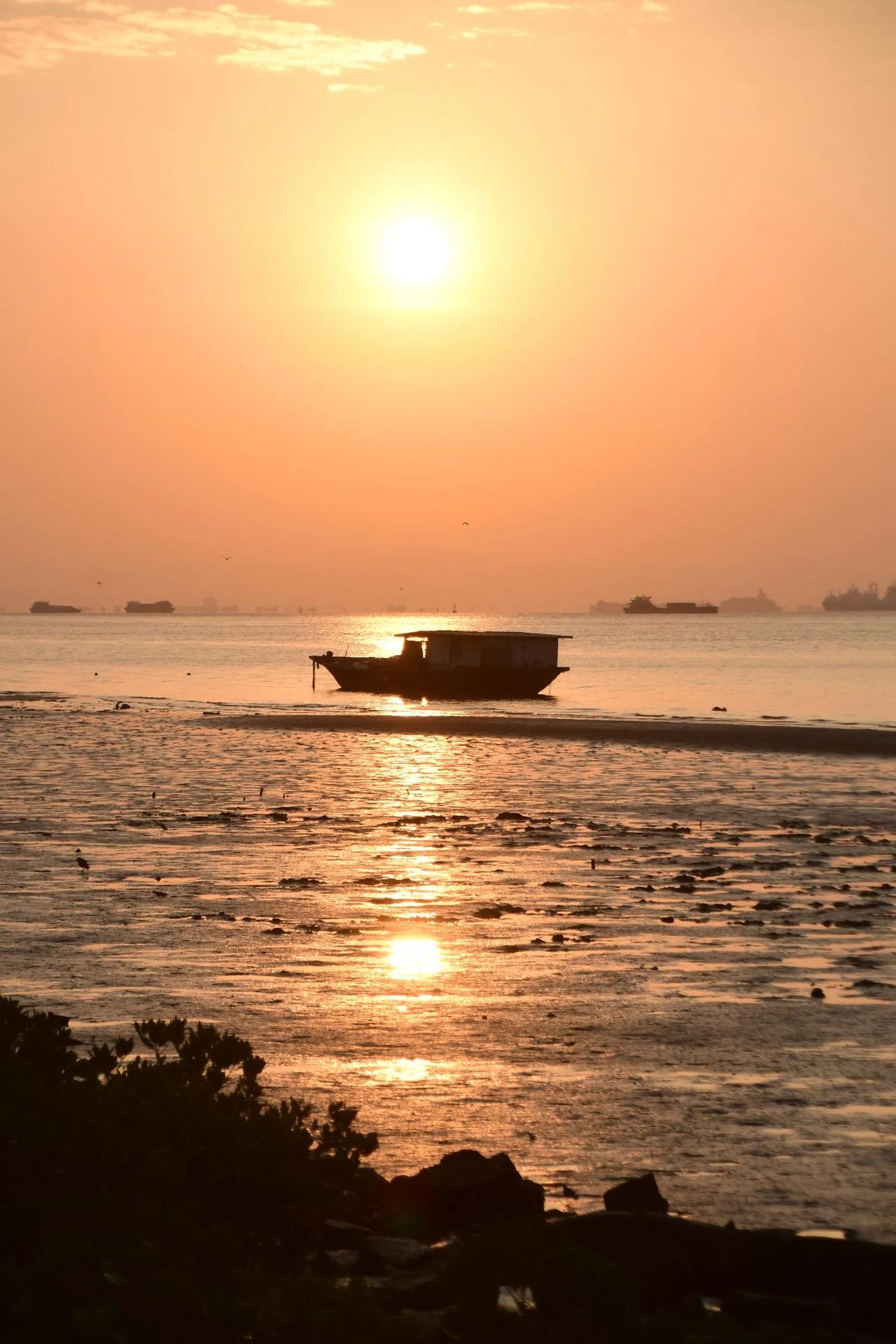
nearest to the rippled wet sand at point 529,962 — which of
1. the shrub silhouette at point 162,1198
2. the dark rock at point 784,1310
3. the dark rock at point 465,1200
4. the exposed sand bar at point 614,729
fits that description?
the dark rock at point 465,1200

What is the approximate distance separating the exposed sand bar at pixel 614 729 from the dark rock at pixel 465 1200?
132 feet

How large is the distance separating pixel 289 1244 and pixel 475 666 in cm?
6949

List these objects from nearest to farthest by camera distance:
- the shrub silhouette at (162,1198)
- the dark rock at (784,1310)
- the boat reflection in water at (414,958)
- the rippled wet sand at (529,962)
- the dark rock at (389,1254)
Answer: the shrub silhouette at (162,1198), the dark rock at (784,1310), the dark rock at (389,1254), the rippled wet sand at (529,962), the boat reflection in water at (414,958)

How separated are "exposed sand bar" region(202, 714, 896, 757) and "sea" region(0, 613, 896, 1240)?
10869 mm

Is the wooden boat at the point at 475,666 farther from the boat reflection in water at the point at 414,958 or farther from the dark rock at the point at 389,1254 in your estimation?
the dark rock at the point at 389,1254

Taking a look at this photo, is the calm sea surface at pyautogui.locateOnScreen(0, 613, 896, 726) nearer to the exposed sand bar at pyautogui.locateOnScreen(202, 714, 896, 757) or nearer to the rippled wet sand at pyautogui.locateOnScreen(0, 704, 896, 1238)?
the exposed sand bar at pyautogui.locateOnScreen(202, 714, 896, 757)

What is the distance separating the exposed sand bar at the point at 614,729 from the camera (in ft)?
163

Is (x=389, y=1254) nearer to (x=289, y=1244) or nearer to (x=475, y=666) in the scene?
(x=289, y=1244)

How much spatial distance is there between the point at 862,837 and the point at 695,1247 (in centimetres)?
1923

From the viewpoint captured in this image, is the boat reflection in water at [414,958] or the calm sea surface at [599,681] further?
the calm sea surface at [599,681]

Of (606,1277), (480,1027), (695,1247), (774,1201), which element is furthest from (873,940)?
(606,1277)

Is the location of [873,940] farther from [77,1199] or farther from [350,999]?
[77,1199]

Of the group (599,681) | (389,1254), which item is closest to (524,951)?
(389,1254)

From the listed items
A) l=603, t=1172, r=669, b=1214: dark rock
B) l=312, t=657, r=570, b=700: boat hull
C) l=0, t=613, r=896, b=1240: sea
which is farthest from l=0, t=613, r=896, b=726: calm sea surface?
l=603, t=1172, r=669, b=1214: dark rock
